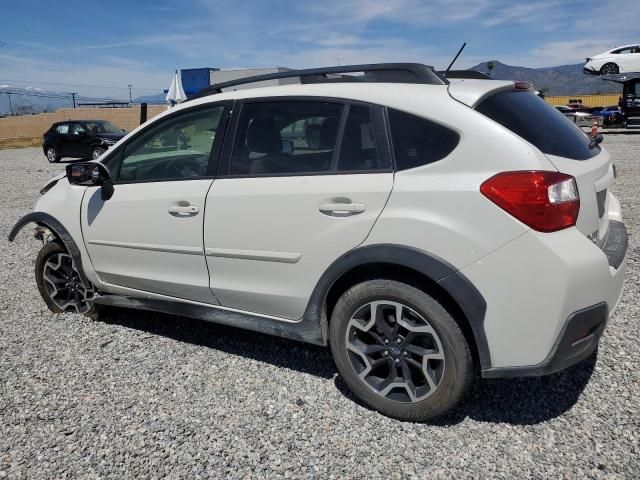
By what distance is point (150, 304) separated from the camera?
351 centimetres

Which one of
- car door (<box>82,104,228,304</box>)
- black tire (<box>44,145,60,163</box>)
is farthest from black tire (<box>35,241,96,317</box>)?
black tire (<box>44,145,60,163</box>)

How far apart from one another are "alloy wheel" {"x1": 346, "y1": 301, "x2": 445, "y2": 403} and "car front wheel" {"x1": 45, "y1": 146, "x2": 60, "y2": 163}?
69.4ft

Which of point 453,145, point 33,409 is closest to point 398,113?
point 453,145

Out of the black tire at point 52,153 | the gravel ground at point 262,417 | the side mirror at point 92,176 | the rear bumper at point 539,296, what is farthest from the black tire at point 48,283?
the black tire at point 52,153

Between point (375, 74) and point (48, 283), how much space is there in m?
3.12

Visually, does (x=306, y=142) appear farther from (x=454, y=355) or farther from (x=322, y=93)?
(x=454, y=355)

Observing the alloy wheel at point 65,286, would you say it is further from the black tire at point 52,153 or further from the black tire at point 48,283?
the black tire at point 52,153

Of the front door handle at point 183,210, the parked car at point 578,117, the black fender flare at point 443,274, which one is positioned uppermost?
the parked car at point 578,117

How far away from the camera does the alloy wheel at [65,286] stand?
3996 mm

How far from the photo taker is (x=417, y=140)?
2.47m

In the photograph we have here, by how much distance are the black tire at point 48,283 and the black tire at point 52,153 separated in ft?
61.1

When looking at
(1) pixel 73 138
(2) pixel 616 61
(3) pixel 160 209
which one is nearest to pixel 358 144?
(3) pixel 160 209

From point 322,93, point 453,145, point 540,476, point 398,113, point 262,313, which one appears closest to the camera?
point 540,476

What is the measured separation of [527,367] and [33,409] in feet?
8.73
